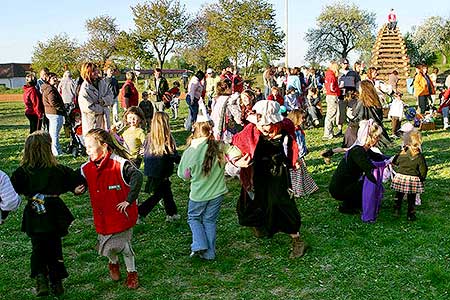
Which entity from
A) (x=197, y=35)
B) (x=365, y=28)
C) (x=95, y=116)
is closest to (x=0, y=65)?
(x=197, y=35)

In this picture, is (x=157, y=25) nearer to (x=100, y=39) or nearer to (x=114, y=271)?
(x=100, y=39)

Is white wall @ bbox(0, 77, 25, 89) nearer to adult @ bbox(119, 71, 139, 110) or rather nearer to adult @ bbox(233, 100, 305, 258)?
adult @ bbox(119, 71, 139, 110)

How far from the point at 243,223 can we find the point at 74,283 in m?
→ 1.90

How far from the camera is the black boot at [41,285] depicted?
178 inches

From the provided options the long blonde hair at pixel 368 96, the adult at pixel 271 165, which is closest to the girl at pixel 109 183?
the adult at pixel 271 165

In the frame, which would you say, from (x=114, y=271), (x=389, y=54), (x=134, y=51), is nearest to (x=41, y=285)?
(x=114, y=271)

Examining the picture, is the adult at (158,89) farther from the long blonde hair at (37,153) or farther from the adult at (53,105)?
the long blonde hair at (37,153)

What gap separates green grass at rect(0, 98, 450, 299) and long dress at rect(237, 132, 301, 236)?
Answer: 415 millimetres

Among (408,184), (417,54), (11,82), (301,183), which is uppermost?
(417,54)

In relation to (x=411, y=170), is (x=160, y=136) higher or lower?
higher

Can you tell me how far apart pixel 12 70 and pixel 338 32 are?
60.0 metres

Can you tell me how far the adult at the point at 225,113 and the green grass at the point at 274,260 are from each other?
1.70 m

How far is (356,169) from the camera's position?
6.62m

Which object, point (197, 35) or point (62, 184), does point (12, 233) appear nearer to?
point (62, 184)
